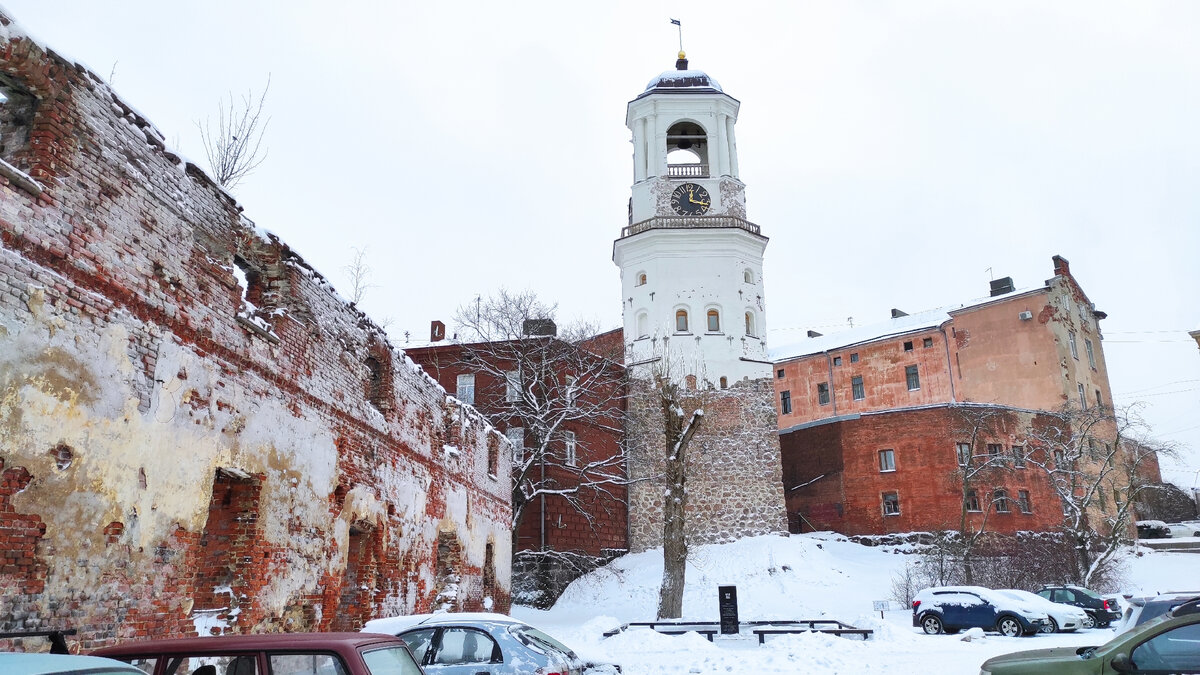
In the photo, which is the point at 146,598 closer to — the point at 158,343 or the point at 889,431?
the point at 158,343

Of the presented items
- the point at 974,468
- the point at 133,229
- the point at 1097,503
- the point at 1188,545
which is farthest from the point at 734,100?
the point at 133,229

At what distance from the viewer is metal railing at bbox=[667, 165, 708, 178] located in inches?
1550

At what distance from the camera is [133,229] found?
832 cm

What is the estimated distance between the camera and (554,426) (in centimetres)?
3083

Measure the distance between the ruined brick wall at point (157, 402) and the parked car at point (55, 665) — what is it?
3058 millimetres

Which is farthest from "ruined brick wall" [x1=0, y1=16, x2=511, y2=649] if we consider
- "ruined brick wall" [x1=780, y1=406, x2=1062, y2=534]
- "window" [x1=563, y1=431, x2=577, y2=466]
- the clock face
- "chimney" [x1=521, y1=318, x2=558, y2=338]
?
A: "ruined brick wall" [x1=780, y1=406, x2=1062, y2=534]

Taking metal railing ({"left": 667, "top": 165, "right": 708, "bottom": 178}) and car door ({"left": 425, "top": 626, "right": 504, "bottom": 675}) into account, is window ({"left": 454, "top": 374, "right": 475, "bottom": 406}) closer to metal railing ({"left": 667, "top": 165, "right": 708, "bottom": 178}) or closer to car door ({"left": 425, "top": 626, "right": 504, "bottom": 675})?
metal railing ({"left": 667, "top": 165, "right": 708, "bottom": 178})

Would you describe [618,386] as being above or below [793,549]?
above

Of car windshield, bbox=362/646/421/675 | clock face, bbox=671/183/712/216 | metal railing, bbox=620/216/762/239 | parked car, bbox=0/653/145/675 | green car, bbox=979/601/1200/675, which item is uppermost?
clock face, bbox=671/183/712/216

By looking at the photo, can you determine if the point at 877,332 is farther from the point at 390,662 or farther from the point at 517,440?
the point at 390,662

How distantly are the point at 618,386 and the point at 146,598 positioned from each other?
2857cm

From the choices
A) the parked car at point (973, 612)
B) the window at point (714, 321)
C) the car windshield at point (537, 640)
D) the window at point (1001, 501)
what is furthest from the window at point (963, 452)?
the car windshield at point (537, 640)

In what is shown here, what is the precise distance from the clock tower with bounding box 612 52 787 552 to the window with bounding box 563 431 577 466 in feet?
9.91

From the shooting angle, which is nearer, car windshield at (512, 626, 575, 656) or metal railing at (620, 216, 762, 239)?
car windshield at (512, 626, 575, 656)
